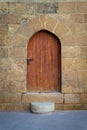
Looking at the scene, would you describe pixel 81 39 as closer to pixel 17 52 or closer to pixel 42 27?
pixel 42 27

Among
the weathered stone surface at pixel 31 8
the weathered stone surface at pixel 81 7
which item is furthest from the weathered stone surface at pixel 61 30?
the weathered stone surface at pixel 31 8

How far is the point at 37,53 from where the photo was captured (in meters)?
5.01

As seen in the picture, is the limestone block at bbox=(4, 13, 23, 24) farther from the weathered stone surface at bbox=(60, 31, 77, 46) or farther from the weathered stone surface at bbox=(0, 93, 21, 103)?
the weathered stone surface at bbox=(0, 93, 21, 103)

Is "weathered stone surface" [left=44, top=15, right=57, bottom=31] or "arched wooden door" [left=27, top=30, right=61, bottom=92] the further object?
"arched wooden door" [left=27, top=30, right=61, bottom=92]

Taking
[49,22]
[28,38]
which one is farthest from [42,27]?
[28,38]

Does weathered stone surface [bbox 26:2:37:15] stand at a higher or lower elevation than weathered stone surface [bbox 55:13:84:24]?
higher

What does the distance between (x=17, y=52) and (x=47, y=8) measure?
1.09m

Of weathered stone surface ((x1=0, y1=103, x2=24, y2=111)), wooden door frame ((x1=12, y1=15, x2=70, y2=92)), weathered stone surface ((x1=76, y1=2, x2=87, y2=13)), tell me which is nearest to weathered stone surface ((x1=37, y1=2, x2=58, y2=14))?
wooden door frame ((x1=12, y1=15, x2=70, y2=92))

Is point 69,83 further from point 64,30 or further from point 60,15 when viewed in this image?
point 60,15

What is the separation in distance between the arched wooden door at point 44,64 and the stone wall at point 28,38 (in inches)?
6.7

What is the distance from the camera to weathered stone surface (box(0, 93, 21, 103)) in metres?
4.85

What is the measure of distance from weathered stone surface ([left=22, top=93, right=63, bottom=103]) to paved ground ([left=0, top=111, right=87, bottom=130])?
0.93 feet

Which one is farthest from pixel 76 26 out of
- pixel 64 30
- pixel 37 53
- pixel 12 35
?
pixel 12 35

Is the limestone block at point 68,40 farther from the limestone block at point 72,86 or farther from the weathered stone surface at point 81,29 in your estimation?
the limestone block at point 72,86
